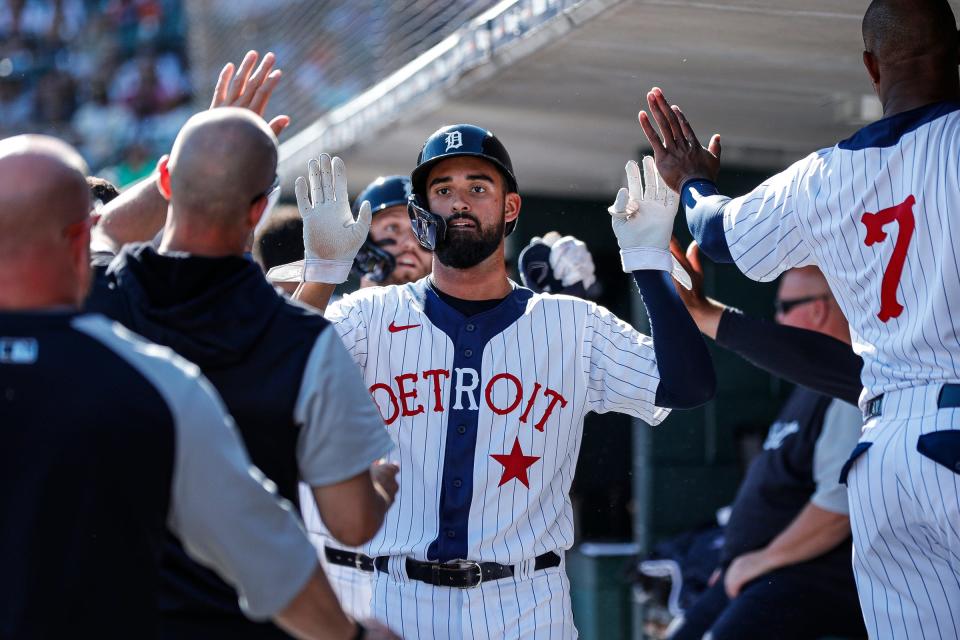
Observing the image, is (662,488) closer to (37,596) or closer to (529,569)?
(529,569)

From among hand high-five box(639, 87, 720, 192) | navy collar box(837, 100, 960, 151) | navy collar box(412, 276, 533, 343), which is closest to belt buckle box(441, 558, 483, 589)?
navy collar box(412, 276, 533, 343)

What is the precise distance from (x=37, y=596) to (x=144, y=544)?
0.52ft

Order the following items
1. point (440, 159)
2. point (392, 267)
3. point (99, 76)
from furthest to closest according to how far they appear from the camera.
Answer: point (99, 76)
point (392, 267)
point (440, 159)

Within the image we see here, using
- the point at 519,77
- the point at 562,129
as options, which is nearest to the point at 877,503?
the point at 519,77

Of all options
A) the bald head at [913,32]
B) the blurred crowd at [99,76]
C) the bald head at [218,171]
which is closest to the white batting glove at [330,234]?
the bald head at [218,171]

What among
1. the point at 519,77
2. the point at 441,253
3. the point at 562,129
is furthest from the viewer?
the point at 562,129

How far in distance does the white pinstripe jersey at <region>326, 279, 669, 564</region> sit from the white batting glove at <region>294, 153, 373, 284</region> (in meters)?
0.20

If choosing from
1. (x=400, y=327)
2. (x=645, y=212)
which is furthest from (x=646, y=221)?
(x=400, y=327)

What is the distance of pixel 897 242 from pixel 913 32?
1.66 ft

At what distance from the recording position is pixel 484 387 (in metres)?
3.34

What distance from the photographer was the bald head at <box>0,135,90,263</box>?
1885mm

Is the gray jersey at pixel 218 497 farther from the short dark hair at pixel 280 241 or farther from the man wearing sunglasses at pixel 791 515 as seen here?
the short dark hair at pixel 280 241

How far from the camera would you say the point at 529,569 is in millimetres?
3240

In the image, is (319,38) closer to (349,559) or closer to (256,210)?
(349,559)
